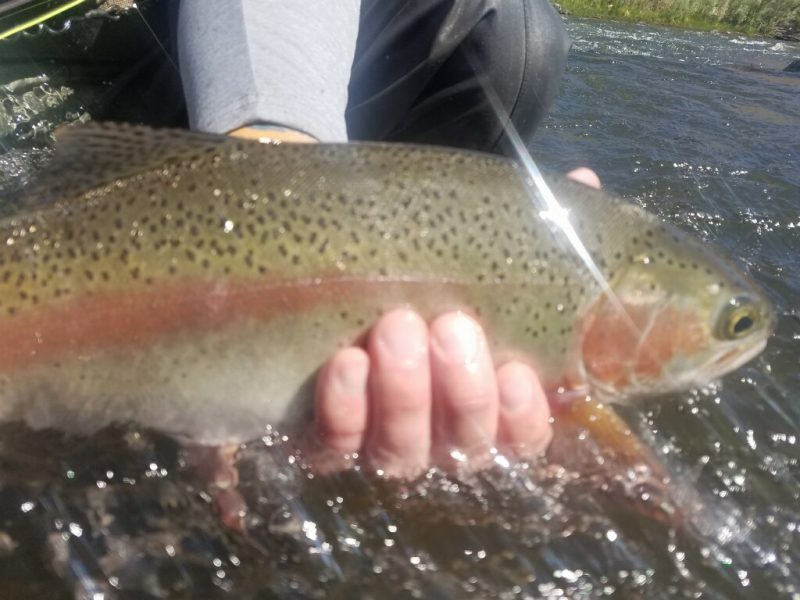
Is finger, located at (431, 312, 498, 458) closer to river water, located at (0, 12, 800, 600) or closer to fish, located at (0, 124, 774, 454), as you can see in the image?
fish, located at (0, 124, 774, 454)

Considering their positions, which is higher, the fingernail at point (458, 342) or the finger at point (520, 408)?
the fingernail at point (458, 342)

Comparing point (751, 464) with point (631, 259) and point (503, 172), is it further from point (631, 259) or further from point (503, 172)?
point (503, 172)

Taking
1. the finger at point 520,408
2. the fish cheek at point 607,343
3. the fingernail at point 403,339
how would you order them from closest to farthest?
the fingernail at point 403,339 → the finger at point 520,408 → the fish cheek at point 607,343

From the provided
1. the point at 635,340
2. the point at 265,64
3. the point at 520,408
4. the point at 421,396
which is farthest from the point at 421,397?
the point at 265,64

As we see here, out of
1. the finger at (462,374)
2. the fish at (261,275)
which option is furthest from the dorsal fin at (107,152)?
the finger at (462,374)

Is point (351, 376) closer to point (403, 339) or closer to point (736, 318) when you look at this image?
point (403, 339)

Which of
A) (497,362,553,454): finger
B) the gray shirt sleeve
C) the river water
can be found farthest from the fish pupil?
the gray shirt sleeve

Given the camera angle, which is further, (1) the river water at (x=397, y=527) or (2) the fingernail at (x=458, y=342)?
(1) the river water at (x=397, y=527)

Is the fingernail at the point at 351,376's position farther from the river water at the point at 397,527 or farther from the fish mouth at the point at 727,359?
the fish mouth at the point at 727,359
